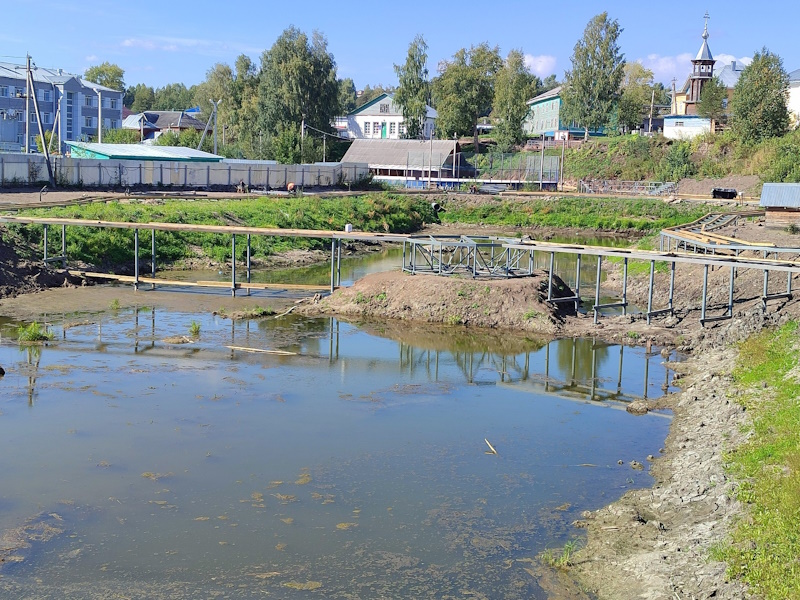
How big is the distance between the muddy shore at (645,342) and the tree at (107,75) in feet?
358

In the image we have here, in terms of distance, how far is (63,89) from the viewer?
9081 centimetres

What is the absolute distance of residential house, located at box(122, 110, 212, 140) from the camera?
4242 inches

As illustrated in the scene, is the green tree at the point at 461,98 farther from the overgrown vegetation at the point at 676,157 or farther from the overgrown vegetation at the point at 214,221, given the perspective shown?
the overgrown vegetation at the point at 214,221

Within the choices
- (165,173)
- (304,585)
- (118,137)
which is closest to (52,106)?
(118,137)

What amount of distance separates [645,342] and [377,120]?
8079 cm

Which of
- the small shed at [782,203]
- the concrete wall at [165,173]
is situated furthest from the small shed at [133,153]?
the small shed at [782,203]

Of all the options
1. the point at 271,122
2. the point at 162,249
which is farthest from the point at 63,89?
the point at 162,249

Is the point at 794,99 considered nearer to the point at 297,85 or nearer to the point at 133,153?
the point at 297,85

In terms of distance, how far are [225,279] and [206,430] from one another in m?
20.4

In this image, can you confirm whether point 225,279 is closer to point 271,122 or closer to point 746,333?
point 746,333

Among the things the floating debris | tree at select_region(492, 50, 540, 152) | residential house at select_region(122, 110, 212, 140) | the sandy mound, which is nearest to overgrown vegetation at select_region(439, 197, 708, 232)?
tree at select_region(492, 50, 540, 152)

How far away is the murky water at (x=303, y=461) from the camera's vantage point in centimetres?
1127

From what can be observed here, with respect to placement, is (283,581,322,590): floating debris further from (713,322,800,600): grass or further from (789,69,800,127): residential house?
(789,69,800,127): residential house

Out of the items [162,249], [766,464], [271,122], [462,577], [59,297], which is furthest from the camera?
[271,122]
